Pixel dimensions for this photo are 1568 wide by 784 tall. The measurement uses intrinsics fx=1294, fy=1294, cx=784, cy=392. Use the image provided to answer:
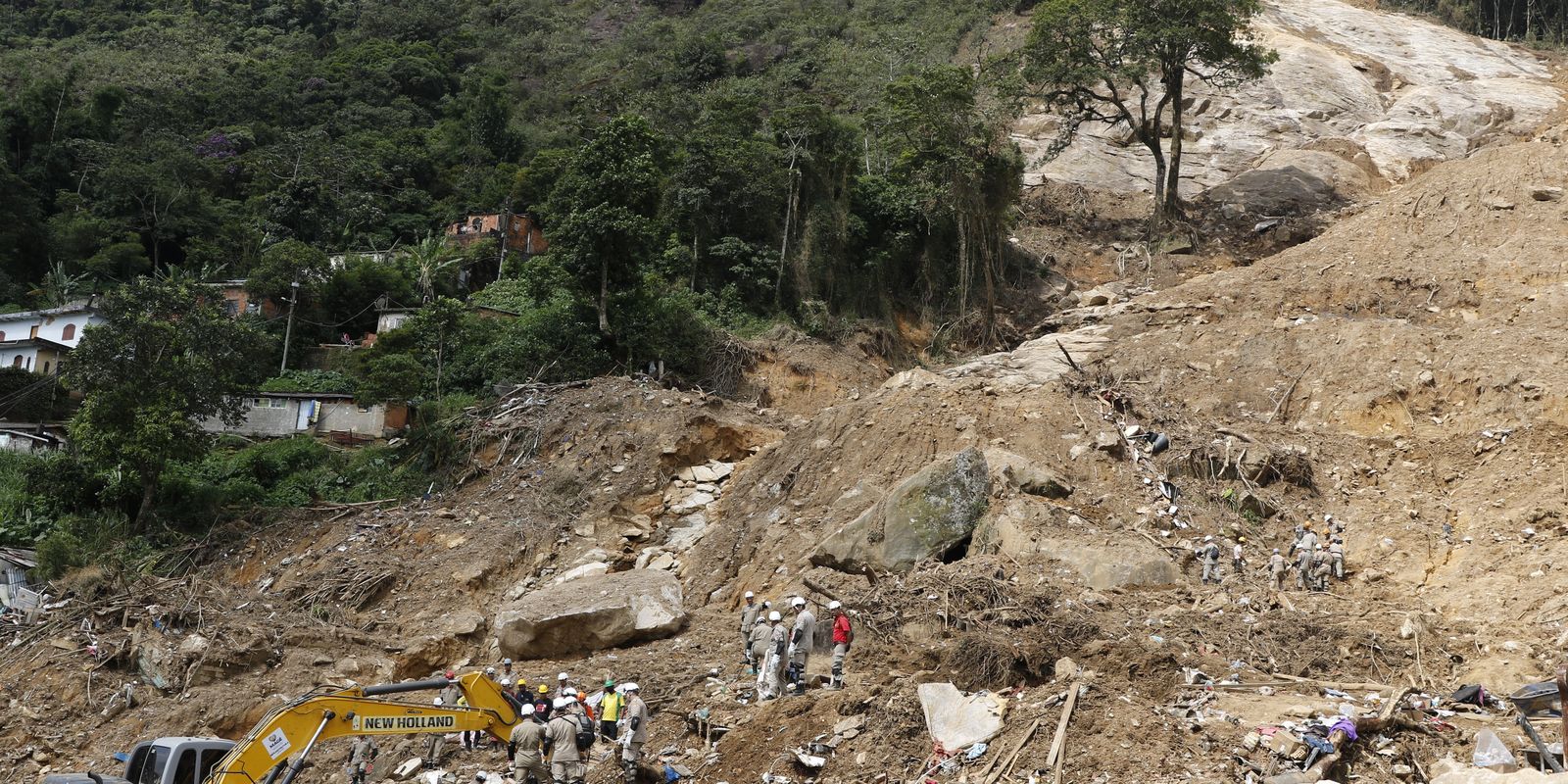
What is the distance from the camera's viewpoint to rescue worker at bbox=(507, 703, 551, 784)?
10062 mm

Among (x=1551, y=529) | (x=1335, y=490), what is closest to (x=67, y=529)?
(x=1335, y=490)

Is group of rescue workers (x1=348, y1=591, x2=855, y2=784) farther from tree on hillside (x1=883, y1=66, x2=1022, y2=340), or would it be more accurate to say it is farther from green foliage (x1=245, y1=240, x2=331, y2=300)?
green foliage (x1=245, y1=240, x2=331, y2=300)

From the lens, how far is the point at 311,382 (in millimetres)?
29438

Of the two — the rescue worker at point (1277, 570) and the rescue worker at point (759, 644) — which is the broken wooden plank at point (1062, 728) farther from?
the rescue worker at point (1277, 570)

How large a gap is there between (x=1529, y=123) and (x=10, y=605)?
34489 millimetres

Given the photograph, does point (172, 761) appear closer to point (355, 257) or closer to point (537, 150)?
point (355, 257)

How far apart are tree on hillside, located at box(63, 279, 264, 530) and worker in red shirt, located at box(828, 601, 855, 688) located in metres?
13.6

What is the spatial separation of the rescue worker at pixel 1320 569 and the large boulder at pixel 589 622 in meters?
7.23

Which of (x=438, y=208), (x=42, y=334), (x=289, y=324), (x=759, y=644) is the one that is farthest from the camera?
(x=438, y=208)

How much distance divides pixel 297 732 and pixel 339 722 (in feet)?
0.99

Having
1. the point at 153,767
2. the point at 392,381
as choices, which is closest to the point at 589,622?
the point at 153,767

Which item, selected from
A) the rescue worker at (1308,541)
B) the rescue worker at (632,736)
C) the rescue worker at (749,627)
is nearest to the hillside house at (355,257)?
the rescue worker at (749,627)

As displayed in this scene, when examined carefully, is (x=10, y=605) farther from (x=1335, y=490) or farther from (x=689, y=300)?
(x=1335, y=490)

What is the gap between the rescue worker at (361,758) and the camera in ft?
39.1
